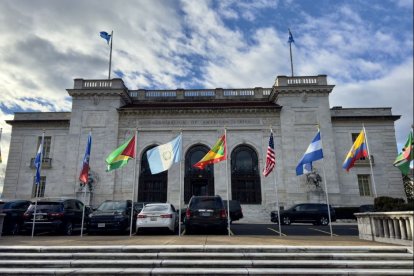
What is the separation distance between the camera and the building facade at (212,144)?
32.0 meters

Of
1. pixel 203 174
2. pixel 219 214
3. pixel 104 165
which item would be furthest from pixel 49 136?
pixel 219 214

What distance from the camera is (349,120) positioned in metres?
34.5

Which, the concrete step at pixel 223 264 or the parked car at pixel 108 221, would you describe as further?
the parked car at pixel 108 221

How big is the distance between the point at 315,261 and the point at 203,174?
2428 centimetres

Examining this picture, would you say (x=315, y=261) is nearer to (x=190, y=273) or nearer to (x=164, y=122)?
(x=190, y=273)

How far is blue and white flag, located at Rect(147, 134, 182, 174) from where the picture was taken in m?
15.7

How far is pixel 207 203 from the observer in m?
15.3

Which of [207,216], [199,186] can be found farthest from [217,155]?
[199,186]

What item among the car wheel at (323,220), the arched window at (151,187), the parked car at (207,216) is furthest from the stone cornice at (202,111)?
the parked car at (207,216)

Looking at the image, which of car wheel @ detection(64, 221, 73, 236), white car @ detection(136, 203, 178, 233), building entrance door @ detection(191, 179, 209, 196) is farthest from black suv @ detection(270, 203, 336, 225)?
car wheel @ detection(64, 221, 73, 236)

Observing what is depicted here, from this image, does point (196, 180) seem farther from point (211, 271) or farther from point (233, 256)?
point (211, 271)

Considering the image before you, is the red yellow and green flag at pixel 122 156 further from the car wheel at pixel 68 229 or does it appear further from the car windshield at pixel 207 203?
the car windshield at pixel 207 203

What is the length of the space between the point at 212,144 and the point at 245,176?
4.84 meters

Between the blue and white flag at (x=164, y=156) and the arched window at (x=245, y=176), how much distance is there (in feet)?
56.3
